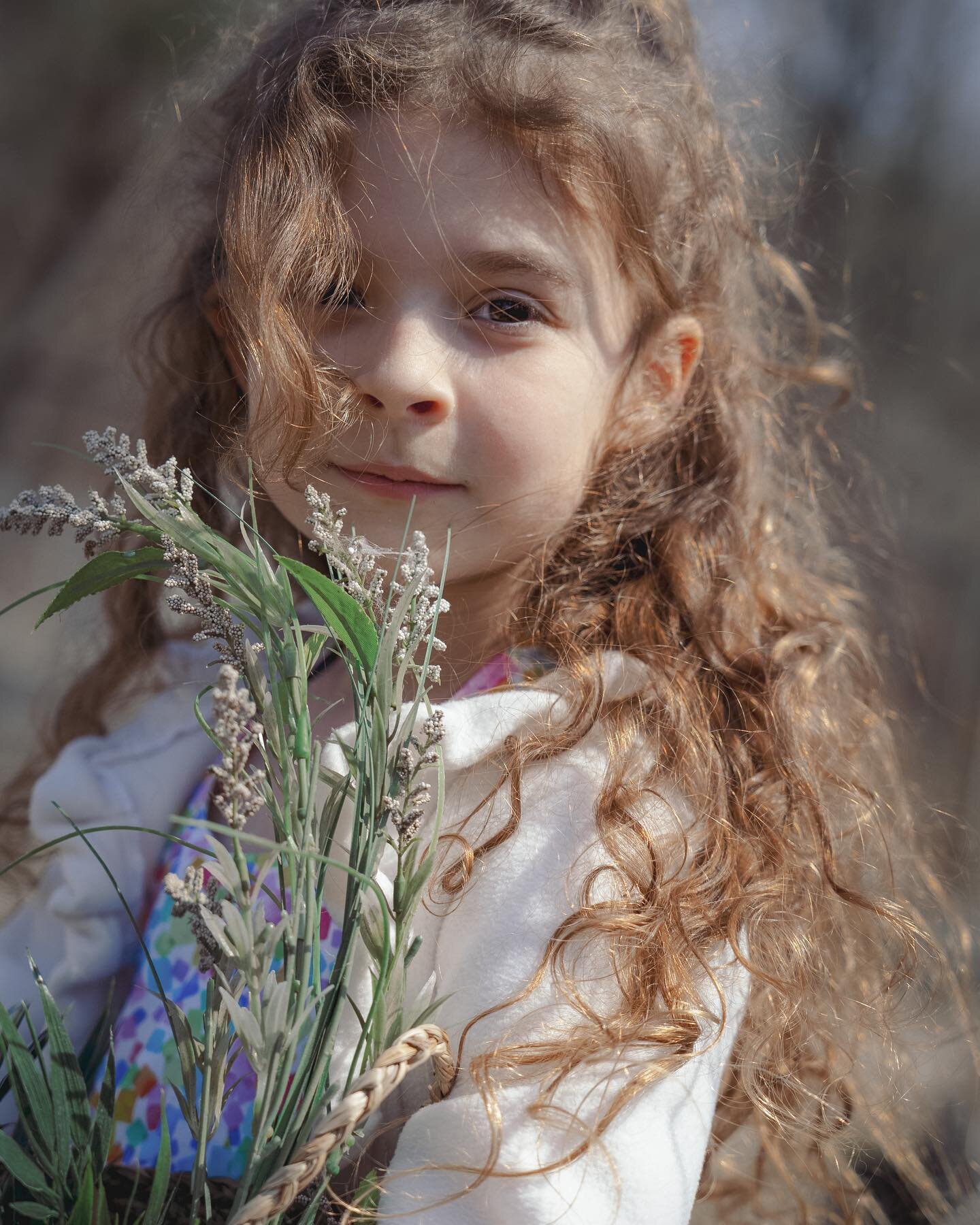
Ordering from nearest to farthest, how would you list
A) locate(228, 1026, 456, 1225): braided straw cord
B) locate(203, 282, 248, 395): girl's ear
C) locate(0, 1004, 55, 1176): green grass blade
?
locate(228, 1026, 456, 1225): braided straw cord → locate(0, 1004, 55, 1176): green grass blade → locate(203, 282, 248, 395): girl's ear

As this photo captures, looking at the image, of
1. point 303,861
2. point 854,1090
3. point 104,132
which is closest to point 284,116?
point 303,861

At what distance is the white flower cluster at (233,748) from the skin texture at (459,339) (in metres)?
0.36

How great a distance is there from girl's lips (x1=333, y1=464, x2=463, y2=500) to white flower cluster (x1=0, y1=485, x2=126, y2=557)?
11.9 inches

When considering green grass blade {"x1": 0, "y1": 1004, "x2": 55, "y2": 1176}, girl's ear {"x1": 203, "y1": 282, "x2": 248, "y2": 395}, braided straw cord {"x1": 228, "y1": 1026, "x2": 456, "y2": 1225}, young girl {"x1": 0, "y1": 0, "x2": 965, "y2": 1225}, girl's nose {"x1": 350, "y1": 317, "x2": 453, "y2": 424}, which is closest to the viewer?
braided straw cord {"x1": 228, "y1": 1026, "x2": 456, "y2": 1225}

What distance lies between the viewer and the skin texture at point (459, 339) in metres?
0.84

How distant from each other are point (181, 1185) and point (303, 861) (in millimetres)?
489

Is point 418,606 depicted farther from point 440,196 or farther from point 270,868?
point 440,196

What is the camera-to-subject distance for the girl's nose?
822mm

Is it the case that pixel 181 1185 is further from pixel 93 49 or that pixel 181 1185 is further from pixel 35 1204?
pixel 93 49

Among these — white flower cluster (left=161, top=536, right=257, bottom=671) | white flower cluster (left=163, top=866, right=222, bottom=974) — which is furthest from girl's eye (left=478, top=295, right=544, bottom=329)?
white flower cluster (left=163, top=866, right=222, bottom=974)

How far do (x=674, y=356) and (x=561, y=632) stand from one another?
341mm

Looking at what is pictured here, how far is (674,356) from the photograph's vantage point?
1.07 metres

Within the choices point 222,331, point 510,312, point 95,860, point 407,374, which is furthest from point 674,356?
point 95,860

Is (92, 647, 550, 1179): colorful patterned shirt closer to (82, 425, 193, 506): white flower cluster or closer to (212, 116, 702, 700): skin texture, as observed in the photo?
(212, 116, 702, 700): skin texture
